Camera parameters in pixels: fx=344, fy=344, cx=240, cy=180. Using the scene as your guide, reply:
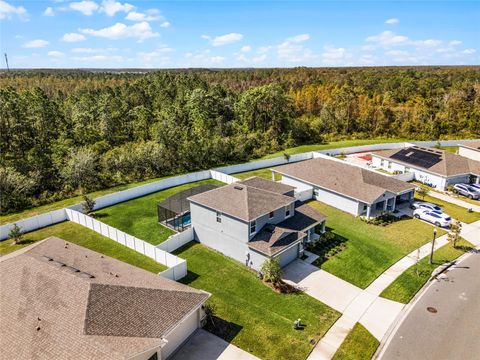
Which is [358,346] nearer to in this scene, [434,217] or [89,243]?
[434,217]

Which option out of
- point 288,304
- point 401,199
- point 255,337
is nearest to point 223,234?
point 288,304

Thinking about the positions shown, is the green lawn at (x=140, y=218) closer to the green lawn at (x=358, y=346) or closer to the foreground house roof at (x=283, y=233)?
the foreground house roof at (x=283, y=233)

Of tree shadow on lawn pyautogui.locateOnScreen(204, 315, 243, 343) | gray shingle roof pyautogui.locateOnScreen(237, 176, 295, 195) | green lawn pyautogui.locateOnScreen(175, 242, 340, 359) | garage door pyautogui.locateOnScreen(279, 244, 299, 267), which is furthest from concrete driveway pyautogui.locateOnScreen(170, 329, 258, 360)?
gray shingle roof pyautogui.locateOnScreen(237, 176, 295, 195)

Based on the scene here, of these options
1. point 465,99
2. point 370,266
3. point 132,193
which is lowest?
point 370,266

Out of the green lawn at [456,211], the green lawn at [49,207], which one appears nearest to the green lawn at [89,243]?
the green lawn at [49,207]

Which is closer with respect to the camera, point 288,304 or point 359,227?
point 288,304

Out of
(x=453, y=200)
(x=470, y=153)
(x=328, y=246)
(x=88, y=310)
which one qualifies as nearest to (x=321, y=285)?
(x=328, y=246)

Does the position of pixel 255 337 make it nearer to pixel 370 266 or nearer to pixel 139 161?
pixel 370 266

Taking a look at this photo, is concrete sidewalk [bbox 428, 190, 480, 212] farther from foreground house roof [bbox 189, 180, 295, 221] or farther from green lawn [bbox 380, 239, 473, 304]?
foreground house roof [bbox 189, 180, 295, 221]
